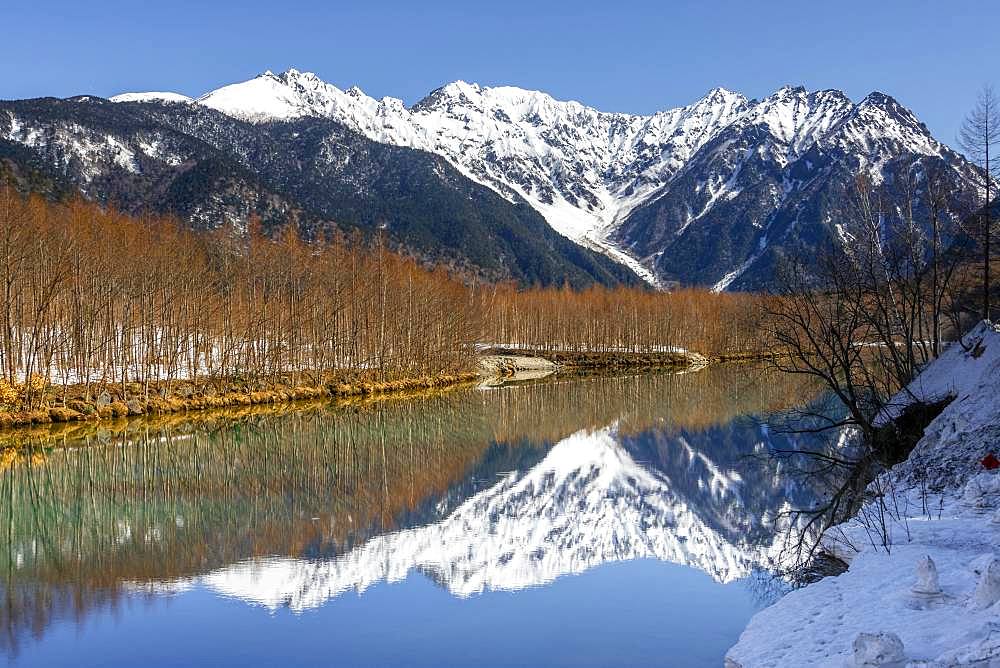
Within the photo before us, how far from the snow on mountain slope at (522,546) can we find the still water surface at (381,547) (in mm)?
71

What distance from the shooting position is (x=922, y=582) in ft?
26.0

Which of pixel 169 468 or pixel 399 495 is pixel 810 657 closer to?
pixel 399 495

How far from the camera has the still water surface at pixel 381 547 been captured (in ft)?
41.0

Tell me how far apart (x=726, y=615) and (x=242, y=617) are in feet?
24.0

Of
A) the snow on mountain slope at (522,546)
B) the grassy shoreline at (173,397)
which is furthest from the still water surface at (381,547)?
the grassy shoreline at (173,397)

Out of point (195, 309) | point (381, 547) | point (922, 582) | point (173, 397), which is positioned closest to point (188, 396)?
point (173, 397)

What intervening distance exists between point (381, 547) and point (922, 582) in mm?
11918

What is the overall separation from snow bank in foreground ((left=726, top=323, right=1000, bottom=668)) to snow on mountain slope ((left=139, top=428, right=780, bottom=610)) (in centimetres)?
402

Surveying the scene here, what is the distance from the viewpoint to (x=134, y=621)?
13.1 metres

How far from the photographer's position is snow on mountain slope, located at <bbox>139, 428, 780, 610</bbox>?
15453mm

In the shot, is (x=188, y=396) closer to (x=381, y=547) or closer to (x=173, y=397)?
(x=173, y=397)

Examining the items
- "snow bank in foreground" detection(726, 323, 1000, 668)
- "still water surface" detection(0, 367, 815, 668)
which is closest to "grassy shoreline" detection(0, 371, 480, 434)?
"still water surface" detection(0, 367, 815, 668)

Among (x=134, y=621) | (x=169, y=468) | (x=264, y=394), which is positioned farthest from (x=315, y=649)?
(x=264, y=394)

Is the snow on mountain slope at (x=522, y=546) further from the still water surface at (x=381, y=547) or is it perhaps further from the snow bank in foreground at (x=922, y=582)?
the snow bank in foreground at (x=922, y=582)
